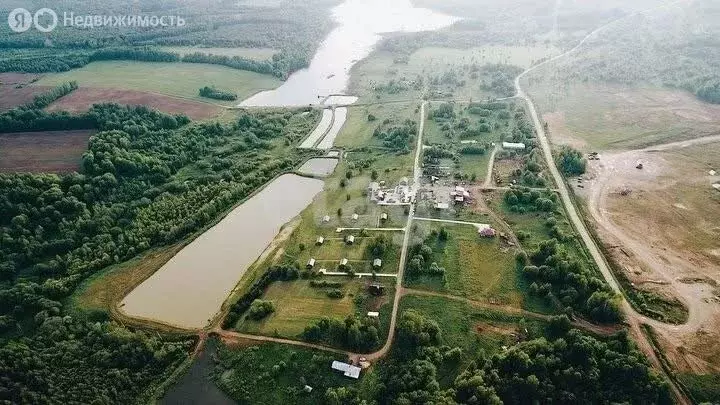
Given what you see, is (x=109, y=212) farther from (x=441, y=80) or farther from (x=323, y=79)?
(x=441, y=80)

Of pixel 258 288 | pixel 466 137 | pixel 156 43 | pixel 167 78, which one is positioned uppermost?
pixel 156 43

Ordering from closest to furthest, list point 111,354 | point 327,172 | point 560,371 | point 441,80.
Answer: point 560,371 < point 111,354 < point 327,172 < point 441,80

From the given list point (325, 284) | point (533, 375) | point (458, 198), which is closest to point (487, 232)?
point (458, 198)

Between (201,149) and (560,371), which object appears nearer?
(560,371)

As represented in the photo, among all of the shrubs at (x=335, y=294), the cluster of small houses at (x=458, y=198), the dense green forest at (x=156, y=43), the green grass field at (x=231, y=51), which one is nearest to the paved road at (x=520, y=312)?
the shrubs at (x=335, y=294)

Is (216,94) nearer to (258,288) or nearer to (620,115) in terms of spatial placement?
Answer: (258,288)

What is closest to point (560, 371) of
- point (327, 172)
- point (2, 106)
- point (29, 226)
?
point (327, 172)
